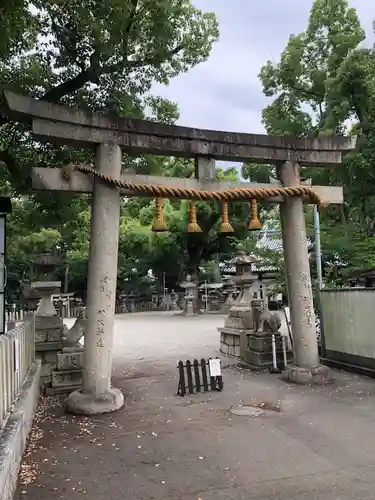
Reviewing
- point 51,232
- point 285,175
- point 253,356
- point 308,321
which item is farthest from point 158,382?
point 51,232

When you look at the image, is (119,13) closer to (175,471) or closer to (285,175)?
(285,175)

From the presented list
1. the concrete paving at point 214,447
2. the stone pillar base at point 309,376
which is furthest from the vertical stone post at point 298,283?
the concrete paving at point 214,447

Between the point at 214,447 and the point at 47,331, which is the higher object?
the point at 47,331

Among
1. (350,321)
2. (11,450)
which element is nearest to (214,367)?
(350,321)

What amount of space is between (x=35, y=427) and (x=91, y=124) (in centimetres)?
489

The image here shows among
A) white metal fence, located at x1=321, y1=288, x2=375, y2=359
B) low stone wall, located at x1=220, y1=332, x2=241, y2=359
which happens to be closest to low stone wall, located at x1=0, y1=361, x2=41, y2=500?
white metal fence, located at x1=321, y1=288, x2=375, y2=359

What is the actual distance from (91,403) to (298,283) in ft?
15.5

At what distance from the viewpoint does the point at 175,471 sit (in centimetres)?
474

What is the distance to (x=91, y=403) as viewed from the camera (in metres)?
7.05

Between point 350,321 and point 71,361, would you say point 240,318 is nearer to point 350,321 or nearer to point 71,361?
point 350,321

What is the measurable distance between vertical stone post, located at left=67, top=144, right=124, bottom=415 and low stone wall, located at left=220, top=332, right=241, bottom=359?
5.30 metres

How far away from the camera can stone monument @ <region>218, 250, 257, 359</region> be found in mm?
12176

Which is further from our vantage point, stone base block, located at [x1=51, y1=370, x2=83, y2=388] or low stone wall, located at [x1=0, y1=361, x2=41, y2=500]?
stone base block, located at [x1=51, y1=370, x2=83, y2=388]

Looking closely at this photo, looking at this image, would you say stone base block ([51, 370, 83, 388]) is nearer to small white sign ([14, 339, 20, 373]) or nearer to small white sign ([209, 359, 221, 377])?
small white sign ([209, 359, 221, 377])
